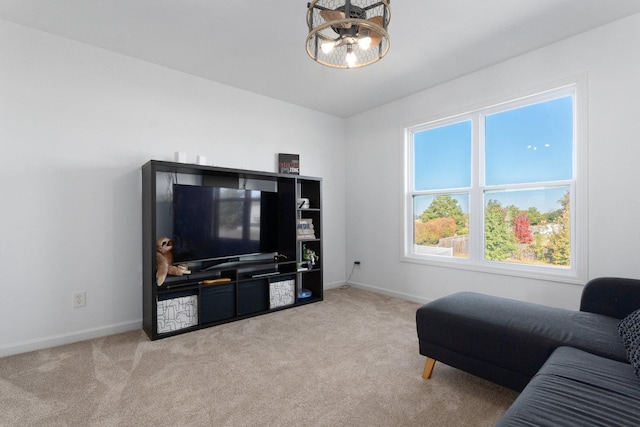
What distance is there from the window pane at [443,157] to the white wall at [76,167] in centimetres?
252

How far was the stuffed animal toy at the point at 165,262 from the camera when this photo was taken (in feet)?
9.20

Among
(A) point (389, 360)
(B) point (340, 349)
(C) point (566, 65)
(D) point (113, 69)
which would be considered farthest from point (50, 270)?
(C) point (566, 65)

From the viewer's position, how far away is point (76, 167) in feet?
8.89

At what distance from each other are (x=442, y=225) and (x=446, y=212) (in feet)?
0.54

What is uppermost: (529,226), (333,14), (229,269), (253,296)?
(333,14)

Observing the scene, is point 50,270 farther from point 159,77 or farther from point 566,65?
point 566,65

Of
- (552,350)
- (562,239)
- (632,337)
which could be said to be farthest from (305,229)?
(632,337)

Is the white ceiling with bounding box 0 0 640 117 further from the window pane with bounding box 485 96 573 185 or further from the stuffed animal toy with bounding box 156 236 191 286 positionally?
the stuffed animal toy with bounding box 156 236 191 286

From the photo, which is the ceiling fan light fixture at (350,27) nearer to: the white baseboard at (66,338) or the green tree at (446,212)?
the green tree at (446,212)

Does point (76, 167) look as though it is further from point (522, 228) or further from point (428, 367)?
point (522, 228)

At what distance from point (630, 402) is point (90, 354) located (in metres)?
3.19

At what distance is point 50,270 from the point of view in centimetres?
259

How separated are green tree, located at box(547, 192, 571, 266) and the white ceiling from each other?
1.47 meters

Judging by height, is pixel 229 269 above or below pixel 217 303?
above
